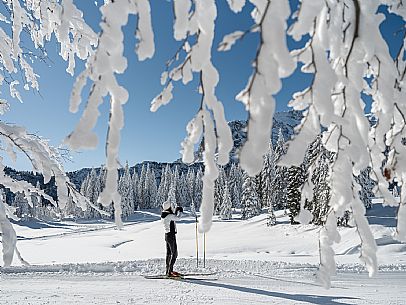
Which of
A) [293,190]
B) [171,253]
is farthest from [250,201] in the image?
[171,253]

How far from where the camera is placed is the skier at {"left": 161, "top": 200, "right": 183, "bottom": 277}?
9.00 m

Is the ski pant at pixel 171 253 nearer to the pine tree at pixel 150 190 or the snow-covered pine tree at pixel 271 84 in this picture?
the snow-covered pine tree at pixel 271 84

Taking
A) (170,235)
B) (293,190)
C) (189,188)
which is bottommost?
(170,235)

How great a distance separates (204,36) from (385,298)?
6.80m

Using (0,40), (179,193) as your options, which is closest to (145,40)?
(0,40)

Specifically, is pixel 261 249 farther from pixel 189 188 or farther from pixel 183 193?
pixel 189 188

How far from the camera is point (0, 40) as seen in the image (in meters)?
3.40

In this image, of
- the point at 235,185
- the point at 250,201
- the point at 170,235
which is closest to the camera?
the point at 170,235

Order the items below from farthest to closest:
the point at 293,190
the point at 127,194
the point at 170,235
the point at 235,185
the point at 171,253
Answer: the point at 235,185, the point at 127,194, the point at 293,190, the point at 170,235, the point at 171,253

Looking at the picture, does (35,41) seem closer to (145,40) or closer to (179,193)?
(145,40)

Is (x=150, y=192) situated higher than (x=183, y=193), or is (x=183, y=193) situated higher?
(x=150, y=192)

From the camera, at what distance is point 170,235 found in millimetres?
9406

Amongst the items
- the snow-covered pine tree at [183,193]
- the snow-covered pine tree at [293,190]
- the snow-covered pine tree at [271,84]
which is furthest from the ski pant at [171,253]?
the snow-covered pine tree at [183,193]

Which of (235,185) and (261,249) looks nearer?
(261,249)
